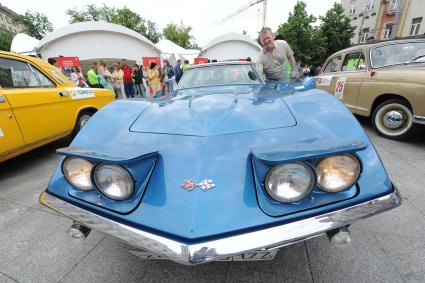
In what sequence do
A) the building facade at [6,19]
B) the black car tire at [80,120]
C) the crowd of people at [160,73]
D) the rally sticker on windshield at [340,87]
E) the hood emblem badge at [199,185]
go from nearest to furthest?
the hood emblem badge at [199,185] < the crowd of people at [160,73] < the black car tire at [80,120] < the rally sticker on windshield at [340,87] < the building facade at [6,19]

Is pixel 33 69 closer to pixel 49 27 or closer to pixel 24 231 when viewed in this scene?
pixel 24 231

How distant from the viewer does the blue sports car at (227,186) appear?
0.96 m

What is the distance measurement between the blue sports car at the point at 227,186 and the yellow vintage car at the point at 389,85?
9.81 ft

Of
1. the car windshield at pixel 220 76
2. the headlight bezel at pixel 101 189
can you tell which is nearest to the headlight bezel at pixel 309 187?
the headlight bezel at pixel 101 189

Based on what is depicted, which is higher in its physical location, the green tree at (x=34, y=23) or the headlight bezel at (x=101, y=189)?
the green tree at (x=34, y=23)

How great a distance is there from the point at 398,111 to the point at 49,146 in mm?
6516

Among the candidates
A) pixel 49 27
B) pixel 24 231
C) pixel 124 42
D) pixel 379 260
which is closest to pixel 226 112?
pixel 379 260

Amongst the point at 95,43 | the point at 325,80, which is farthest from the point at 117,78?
the point at 95,43

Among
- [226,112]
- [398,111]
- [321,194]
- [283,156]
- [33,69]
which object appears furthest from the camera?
[398,111]

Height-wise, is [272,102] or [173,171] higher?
[272,102]

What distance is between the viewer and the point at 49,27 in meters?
48.0

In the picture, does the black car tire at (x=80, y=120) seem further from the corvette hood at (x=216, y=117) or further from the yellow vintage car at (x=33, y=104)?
the corvette hood at (x=216, y=117)

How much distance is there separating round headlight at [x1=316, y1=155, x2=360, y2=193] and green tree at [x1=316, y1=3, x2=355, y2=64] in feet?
82.0

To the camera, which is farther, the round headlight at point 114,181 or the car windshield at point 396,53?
the car windshield at point 396,53
